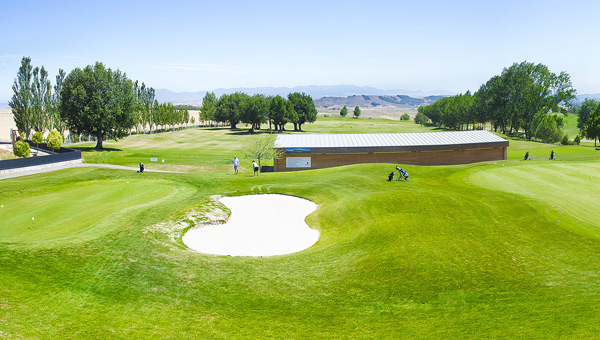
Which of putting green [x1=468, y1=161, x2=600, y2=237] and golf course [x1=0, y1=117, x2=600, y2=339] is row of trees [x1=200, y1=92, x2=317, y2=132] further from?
golf course [x1=0, y1=117, x2=600, y2=339]

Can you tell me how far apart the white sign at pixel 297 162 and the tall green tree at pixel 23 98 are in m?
67.9

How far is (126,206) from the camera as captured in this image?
23.5 meters

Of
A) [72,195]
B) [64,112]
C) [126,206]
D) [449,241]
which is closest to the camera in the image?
[449,241]

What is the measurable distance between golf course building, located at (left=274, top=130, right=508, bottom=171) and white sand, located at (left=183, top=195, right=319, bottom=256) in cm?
2515

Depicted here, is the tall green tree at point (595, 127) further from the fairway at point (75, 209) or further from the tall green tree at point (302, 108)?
the fairway at point (75, 209)

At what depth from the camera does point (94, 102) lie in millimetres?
65688

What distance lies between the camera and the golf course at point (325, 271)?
9.80 metres

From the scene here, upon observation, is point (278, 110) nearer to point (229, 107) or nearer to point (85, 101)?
point (229, 107)

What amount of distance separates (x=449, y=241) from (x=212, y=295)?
10905 millimetres

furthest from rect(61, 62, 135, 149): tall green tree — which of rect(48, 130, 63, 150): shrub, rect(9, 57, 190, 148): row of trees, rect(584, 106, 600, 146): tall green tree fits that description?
rect(584, 106, 600, 146): tall green tree

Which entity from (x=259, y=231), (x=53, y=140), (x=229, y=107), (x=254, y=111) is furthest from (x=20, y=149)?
(x=229, y=107)

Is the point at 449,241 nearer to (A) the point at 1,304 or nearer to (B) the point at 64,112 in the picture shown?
(A) the point at 1,304

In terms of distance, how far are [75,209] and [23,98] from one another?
7916cm

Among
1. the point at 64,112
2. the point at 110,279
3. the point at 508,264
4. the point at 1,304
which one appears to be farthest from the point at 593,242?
the point at 64,112
